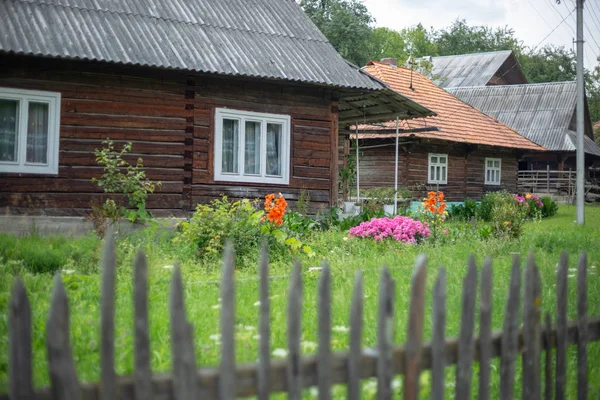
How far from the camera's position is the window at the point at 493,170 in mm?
27297

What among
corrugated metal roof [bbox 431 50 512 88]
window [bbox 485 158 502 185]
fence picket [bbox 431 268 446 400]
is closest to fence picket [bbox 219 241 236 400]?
fence picket [bbox 431 268 446 400]

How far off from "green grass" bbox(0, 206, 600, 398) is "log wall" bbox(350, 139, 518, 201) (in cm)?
1319

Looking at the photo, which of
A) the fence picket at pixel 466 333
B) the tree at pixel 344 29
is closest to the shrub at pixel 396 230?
the fence picket at pixel 466 333

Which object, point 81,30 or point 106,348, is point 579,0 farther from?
point 106,348

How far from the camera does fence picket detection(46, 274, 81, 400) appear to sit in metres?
1.94

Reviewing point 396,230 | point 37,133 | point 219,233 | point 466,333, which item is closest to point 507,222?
point 396,230

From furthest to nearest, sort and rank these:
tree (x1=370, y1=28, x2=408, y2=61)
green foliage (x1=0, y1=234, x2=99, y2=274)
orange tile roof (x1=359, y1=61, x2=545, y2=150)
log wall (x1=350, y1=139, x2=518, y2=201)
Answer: tree (x1=370, y1=28, x2=408, y2=61)
log wall (x1=350, y1=139, x2=518, y2=201)
orange tile roof (x1=359, y1=61, x2=545, y2=150)
green foliage (x1=0, y1=234, x2=99, y2=274)

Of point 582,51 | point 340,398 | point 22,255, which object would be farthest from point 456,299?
point 582,51

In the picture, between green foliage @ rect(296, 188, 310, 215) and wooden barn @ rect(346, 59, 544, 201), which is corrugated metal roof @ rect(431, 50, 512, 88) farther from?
green foliage @ rect(296, 188, 310, 215)

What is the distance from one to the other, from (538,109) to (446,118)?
16052 millimetres

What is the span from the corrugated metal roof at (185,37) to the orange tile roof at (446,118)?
29.0ft

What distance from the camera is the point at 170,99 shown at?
1213cm

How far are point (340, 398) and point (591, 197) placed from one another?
33983 mm

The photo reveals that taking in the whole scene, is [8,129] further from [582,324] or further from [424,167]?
[424,167]
